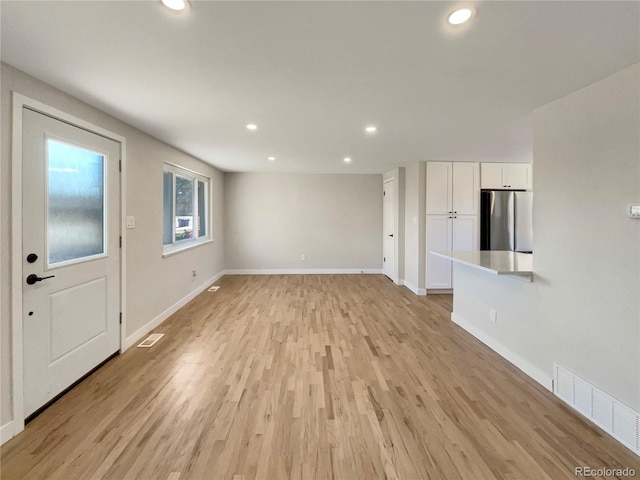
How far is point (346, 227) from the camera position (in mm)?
6664

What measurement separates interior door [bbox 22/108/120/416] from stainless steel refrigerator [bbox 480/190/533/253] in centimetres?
513

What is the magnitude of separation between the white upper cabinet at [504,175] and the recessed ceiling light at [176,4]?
190 inches

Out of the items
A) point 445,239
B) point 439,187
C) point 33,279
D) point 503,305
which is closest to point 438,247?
point 445,239

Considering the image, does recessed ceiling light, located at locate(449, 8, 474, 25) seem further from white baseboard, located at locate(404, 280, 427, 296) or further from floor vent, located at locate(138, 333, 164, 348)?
white baseboard, located at locate(404, 280, 427, 296)

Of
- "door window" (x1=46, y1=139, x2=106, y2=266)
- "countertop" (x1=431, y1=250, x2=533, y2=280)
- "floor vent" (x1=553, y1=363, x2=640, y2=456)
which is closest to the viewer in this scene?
"floor vent" (x1=553, y1=363, x2=640, y2=456)

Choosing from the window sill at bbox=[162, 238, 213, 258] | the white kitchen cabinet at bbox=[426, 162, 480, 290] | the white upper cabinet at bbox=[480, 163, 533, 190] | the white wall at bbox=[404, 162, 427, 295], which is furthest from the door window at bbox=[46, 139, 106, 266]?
the white upper cabinet at bbox=[480, 163, 533, 190]

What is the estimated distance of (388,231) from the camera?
20.6 feet

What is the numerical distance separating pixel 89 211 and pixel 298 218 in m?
4.41

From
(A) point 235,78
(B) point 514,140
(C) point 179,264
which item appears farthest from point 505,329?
(C) point 179,264

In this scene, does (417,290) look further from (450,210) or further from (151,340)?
(151,340)

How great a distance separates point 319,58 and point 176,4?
743 millimetres

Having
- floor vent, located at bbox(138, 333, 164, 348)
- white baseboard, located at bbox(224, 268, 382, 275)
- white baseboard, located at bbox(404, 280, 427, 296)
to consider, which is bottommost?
floor vent, located at bbox(138, 333, 164, 348)

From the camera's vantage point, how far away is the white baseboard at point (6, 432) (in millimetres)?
1678

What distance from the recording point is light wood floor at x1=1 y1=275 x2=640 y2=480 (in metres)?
1.54
